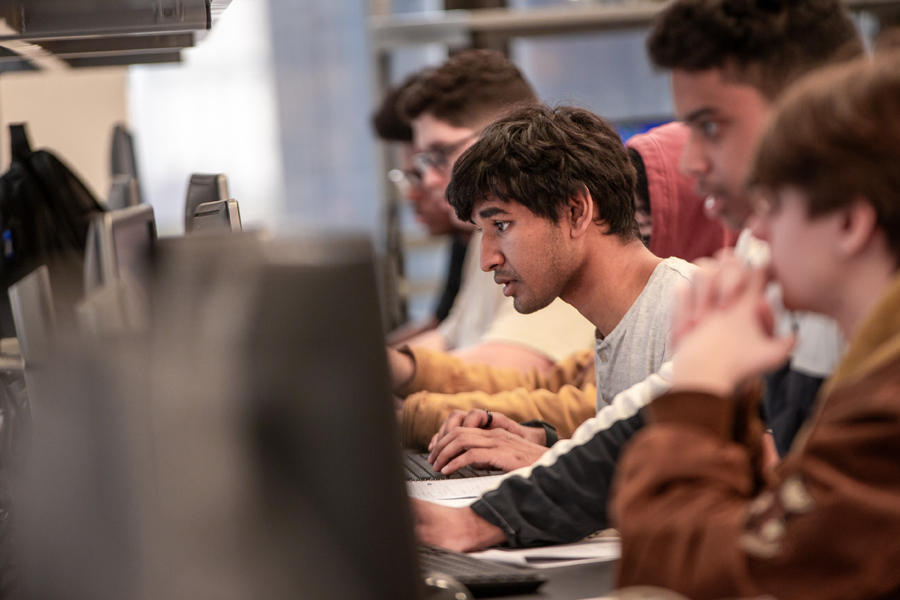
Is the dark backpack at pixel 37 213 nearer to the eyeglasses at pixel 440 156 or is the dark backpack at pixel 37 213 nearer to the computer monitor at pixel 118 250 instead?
the computer monitor at pixel 118 250

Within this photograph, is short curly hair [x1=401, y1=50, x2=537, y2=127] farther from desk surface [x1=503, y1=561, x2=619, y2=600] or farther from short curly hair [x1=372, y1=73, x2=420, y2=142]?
desk surface [x1=503, y1=561, x2=619, y2=600]

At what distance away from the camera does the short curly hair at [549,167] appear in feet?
3.64

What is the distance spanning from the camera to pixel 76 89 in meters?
3.13

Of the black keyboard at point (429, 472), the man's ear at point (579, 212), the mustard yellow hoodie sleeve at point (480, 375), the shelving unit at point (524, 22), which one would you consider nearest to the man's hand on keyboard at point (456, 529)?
the black keyboard at point (429, 472)

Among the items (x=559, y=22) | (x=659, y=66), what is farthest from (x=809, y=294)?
(x=559, y=22)

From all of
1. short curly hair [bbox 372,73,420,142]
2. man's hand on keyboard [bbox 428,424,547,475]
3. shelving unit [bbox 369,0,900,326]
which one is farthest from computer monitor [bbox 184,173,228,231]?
shelving unit [bbox 369,0,900,326]

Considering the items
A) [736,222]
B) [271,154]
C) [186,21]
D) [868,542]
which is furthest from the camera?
[271,154]

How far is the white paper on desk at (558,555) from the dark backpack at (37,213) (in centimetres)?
88

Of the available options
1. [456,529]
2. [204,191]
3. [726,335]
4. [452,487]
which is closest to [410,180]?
[204,191]

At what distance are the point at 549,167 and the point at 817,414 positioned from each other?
579 mm

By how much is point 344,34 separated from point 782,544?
12.4 ft

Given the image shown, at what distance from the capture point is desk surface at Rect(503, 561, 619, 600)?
2.55 ft

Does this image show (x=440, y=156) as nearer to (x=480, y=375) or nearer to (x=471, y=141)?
(x=471, y=141)

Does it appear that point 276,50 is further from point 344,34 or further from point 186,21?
point 186,21
